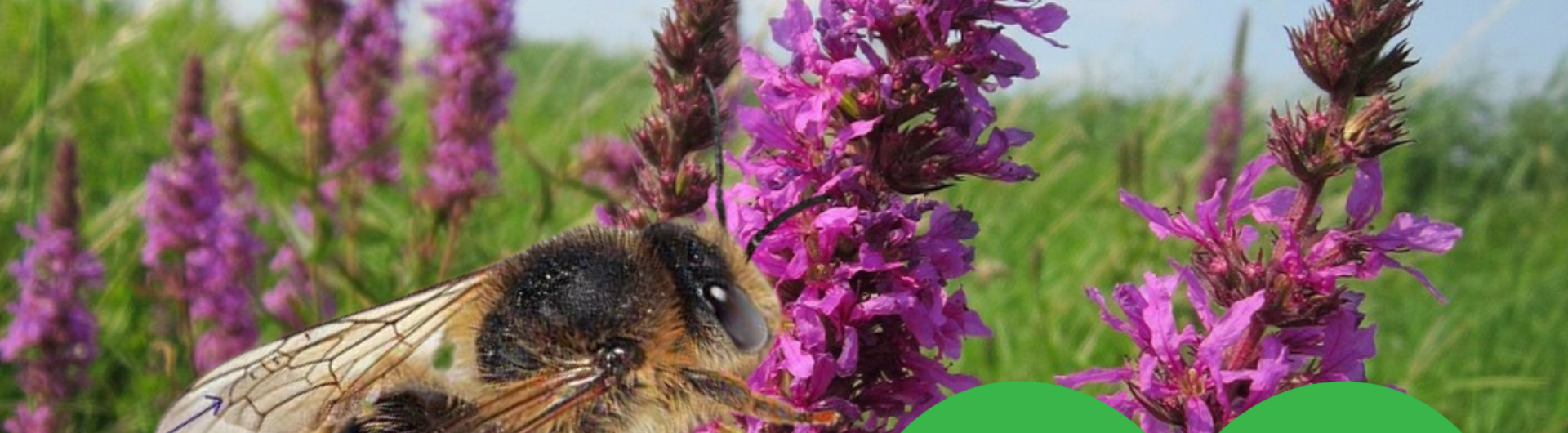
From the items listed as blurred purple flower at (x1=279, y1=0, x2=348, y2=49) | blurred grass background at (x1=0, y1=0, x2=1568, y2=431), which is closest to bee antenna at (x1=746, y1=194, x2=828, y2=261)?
blurred grass background at (x1=0, y1=0, x2=1568, y2=431)

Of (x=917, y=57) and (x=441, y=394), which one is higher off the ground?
(x=917, y=57)

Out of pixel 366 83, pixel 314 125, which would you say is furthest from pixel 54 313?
pixel 366 83

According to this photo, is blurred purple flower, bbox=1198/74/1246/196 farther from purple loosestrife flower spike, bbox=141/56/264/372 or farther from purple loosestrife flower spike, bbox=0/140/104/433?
purple loosestrife flower spike, bbox=0/140/104/433

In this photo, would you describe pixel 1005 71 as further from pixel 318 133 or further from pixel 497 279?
pixel 318 133

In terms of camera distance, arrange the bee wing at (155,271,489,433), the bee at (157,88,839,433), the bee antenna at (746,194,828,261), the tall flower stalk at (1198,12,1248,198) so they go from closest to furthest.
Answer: the bee antenna at (746,194,828,261) → the bee at (157,88,839,433) → the bee wing at (155,271,489,433) → the tall flower stalk at (1198,12,1248,198)

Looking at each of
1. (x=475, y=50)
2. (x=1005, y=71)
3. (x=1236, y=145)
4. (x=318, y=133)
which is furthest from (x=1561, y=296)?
(x=1005, y=71)
